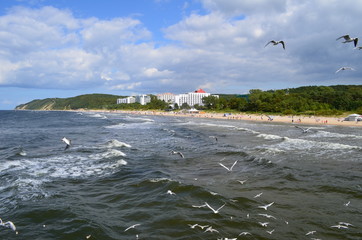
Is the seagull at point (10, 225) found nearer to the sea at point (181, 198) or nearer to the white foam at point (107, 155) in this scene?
the sea at point (181, 198)

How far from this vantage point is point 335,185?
13.0m

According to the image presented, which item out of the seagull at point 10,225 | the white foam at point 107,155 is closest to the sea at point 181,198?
the seagull at point 10,225

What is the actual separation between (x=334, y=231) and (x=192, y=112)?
118529 millimetres

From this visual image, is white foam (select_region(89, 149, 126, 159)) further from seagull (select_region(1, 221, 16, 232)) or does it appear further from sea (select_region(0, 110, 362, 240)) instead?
seagull (select_region(1, 221, 16, 232))

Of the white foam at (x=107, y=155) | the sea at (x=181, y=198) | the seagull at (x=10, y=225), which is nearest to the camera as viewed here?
the seagull at (x=10, y=225)

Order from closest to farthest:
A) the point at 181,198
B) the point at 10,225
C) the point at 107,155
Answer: the point at 10,225 → the point at 181,198 → the point at 107,155

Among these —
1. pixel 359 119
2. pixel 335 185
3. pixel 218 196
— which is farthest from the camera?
pixel 359 119

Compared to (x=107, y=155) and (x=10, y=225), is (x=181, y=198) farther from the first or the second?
(x=107, y=155)

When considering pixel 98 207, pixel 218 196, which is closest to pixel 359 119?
pixel 218 196

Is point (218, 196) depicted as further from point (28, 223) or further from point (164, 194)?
point (28, 223)

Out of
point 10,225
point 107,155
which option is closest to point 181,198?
point 10,225

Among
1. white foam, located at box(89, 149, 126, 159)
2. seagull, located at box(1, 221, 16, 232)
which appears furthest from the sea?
white foam, located at box(89, 149, 126, 159)

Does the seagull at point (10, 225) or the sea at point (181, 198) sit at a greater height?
the seagull at point (10, 225)

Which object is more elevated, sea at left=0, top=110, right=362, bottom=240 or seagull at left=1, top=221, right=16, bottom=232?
seagull at left=1, top=221, right=16, bottom=232
